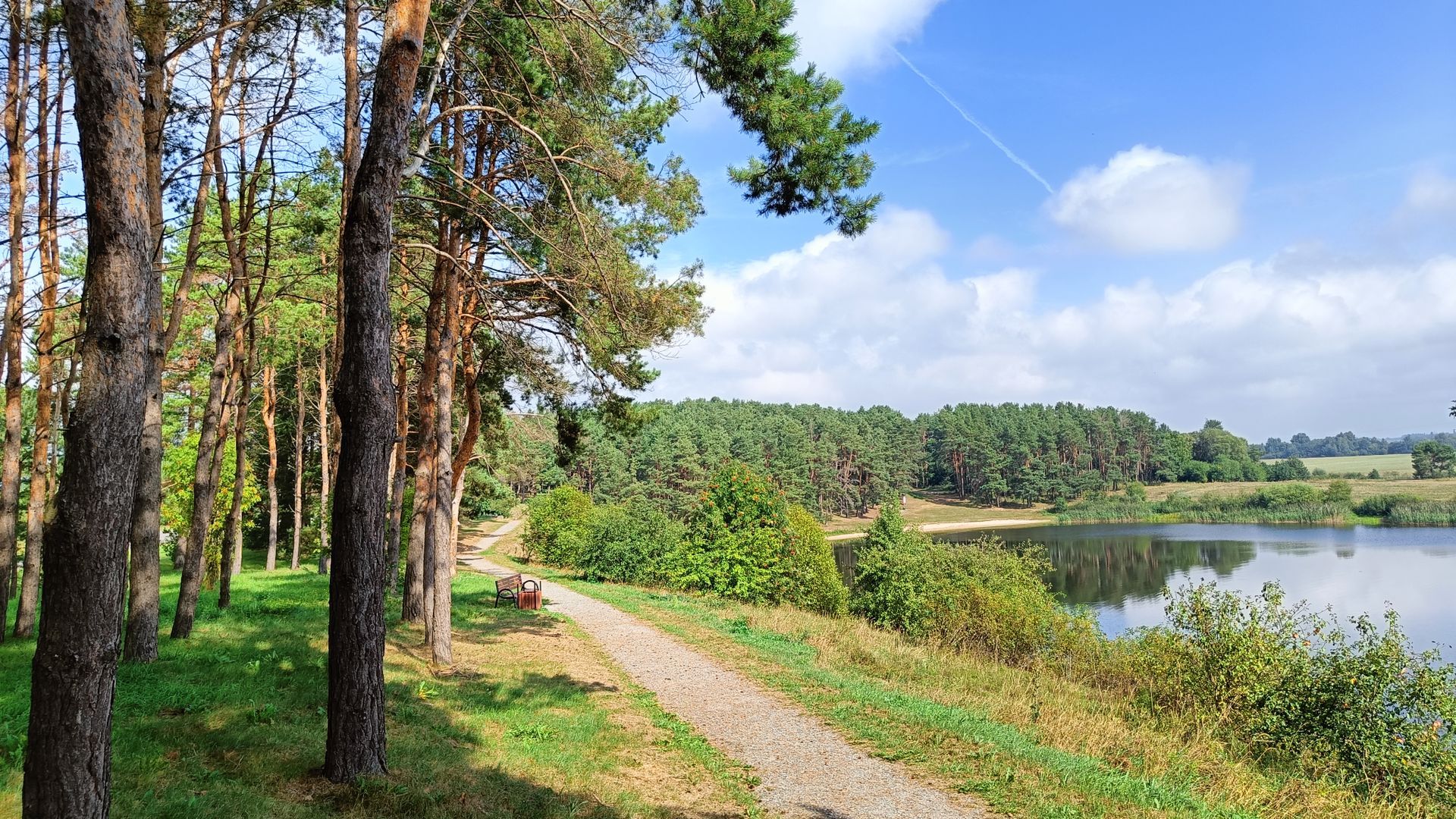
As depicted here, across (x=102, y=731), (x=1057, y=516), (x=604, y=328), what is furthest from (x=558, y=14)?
(x=1057, y=516)

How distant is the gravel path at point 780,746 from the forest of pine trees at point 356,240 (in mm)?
3019

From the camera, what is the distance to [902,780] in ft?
20.1

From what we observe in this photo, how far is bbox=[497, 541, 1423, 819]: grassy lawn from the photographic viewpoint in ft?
19.6

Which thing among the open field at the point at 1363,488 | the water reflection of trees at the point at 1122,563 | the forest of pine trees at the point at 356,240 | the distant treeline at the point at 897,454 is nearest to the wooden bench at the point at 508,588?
the forest of pine trees at the point at 356,240

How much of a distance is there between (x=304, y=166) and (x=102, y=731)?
26.5ft

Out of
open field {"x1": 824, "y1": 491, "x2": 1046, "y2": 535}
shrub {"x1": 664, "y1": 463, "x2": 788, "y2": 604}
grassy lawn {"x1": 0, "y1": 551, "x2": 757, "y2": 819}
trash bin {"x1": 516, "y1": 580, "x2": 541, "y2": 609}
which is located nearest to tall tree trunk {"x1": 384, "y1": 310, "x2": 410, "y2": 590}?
trash bin {"x1": 516, "y1": 580, "x2": 541, "y2": 609}

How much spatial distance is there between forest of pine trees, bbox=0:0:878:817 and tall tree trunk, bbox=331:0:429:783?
2 cm

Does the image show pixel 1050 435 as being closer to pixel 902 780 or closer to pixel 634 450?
pixel 634 450

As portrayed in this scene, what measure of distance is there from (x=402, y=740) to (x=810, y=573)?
17.7 metres

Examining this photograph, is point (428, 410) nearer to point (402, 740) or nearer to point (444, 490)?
point (444, 490)

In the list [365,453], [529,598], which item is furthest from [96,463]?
[529,598]

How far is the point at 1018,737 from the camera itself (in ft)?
24.2

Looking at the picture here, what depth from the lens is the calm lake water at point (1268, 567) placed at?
2578cm

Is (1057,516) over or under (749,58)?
under
